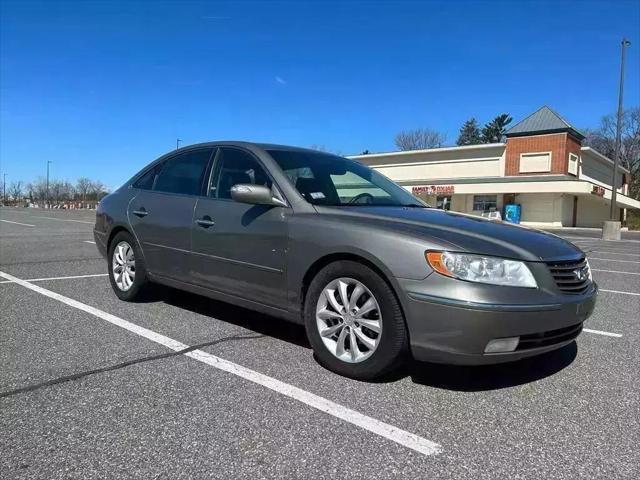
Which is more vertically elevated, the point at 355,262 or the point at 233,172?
the point at 233,172

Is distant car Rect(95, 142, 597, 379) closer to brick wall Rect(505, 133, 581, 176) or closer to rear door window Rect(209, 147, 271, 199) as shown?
rear door window Rect(209, 147, 271, 199)

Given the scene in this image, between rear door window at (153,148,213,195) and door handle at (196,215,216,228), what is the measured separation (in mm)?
322

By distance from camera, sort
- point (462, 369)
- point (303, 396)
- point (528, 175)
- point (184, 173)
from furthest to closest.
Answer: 1. point (528, 175)
2. point (184, 173)
3. point (462, 369)
4. point (303, 396)

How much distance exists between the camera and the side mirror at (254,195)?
3.77 meters

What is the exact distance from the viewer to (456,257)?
300 cm

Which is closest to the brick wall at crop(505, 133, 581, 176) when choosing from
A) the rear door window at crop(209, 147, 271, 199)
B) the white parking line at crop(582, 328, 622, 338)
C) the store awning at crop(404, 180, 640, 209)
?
the store awning at crop(404, 180, 640, 209)

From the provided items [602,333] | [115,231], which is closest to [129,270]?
[115,231]

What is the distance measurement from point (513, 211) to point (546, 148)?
5485mm

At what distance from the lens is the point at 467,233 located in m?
3.26

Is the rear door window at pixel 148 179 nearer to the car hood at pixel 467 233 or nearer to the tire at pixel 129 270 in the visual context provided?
the tire at pixel 129 270

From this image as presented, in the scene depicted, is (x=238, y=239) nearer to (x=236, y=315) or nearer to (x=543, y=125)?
(x=236, y=315)

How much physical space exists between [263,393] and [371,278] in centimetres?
96

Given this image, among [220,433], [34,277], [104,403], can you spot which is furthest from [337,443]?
[34,277]

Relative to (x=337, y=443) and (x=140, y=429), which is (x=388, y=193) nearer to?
(x=337, y=443)
